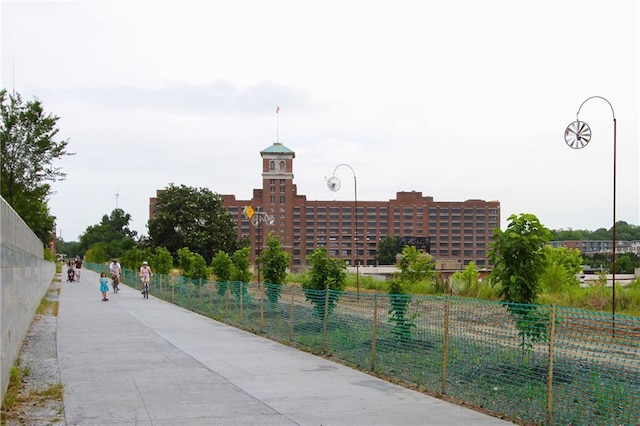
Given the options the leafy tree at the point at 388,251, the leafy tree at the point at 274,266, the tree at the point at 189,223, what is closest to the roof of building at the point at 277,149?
the leafy tree at the point at 388,251

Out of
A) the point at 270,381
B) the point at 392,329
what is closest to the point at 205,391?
the point at 270,381

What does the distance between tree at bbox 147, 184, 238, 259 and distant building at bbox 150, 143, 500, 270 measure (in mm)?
79086

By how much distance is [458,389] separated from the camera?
9555mm

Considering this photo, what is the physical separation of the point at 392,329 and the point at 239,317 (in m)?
9.74

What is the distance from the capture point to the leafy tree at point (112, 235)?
123m

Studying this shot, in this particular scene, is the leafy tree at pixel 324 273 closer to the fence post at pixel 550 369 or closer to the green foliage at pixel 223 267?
the fence post at pixel 550 369

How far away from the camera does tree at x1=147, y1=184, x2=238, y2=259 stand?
Answer: 230 ft

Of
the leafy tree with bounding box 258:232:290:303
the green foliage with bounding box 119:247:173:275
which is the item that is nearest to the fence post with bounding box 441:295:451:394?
Result: the leafy tree with bounding box 258:232:290:303

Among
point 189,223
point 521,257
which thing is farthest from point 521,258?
point 189,223

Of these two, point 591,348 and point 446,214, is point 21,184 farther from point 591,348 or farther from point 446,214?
point 446,214

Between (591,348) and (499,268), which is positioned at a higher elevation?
(499,268)

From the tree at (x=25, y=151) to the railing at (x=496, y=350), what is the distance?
78.2 feet

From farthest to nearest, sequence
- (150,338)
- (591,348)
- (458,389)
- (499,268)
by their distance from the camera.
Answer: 1. (150,338)
2. (499,268)
3. (458,389)
4. (591,348)

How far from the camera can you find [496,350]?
8.95 meters
